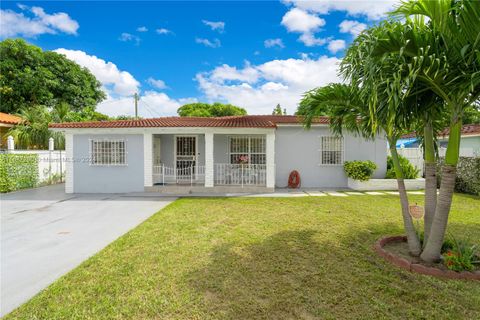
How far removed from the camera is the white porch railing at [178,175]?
12.6 meters

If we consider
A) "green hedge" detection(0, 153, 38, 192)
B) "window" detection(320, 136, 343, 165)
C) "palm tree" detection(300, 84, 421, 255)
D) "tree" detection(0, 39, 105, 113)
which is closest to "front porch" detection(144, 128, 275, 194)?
"window" detection(320, 136, 343, 165)

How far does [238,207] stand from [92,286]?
5647 millimetres

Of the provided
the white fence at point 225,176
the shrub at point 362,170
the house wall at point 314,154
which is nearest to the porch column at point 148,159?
the white fence at point 225,176

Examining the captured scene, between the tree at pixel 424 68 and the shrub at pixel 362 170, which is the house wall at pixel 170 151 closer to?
the shrub at pixel 362 170

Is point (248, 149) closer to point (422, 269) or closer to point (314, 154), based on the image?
point (314, 154)

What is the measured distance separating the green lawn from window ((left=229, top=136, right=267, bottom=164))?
6921 millimetres

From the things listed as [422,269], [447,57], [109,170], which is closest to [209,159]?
[109,170]

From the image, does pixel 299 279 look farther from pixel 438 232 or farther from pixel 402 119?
pixel 402 119

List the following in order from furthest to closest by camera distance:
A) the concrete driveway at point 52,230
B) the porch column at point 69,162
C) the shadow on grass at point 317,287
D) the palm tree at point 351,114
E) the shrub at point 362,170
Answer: the shrub at point 362,170
the porch column at point 69,162
the palm tree at point 351,114
the concrete driveway at point 52,230
the shadow on grass at point 317,287

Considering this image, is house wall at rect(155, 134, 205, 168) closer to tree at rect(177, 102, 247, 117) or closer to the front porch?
the front porch

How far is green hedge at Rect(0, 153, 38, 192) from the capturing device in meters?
11.8

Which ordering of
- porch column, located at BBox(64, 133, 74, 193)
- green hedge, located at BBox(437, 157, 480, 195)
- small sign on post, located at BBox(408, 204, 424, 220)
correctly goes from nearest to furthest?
small sign on post, located at BBox(408, 204, 424, 220)
green hedge, located at BBox(437, 157, 480, 195)
porch column, located at BBox(64, 133, 74, 193)

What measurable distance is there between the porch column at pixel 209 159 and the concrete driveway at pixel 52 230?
2159mm

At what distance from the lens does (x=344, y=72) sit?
4.51m
